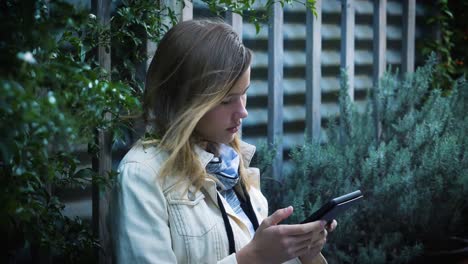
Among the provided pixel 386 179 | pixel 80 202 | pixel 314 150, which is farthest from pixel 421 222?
pixel 80 202

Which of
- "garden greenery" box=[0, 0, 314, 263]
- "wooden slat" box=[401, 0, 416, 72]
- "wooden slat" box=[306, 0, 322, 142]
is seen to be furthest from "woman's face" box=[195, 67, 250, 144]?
"wooden slat" box=[401, 0, 416, 72]

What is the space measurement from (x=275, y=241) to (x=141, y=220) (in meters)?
0.36

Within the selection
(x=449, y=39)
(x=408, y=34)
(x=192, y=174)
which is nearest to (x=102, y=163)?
(x=192, y=174)

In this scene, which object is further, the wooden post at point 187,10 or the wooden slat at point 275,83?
the wooden slat at point 275,83

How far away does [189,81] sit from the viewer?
A: 2238mm

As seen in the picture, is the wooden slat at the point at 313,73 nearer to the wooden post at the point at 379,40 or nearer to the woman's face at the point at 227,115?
the wooden post at the point at 379,40

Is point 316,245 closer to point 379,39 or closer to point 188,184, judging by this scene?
point 188,184

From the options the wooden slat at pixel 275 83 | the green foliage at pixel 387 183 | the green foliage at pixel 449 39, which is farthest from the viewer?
the green foliage at pixel 449 39

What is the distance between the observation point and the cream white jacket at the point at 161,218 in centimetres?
211

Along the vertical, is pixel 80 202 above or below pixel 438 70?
below

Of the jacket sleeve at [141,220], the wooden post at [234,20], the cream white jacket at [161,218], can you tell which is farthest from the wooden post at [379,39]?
the jacket sleeve at [141,220]

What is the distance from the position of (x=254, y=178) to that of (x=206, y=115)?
0.42 metres

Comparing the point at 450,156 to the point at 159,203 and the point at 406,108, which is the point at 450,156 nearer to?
the point at 406,108

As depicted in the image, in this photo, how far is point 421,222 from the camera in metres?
3.60
